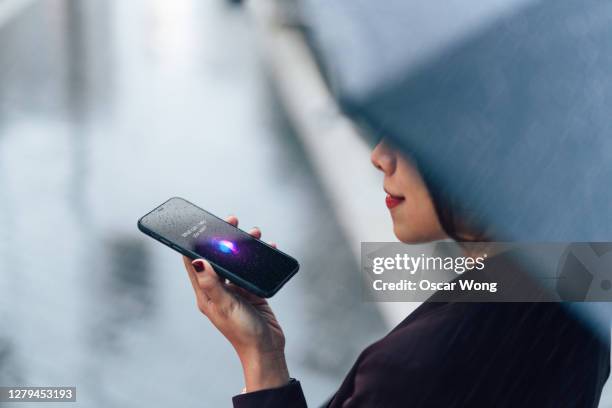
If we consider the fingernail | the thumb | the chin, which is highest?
the chin

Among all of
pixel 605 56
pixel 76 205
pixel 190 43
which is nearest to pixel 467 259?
pixel 605 56

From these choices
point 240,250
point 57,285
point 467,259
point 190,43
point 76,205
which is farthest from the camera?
point 190,43

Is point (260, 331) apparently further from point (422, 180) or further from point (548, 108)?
point (548, 108)

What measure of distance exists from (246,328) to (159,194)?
1155 mm

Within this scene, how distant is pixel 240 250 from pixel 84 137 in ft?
4.63

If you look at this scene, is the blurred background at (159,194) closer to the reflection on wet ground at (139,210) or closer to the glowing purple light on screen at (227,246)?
the reflection on wet ground at (139,210)

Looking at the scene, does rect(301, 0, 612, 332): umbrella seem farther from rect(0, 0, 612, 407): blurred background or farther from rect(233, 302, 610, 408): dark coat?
rect(0, 0, 612, 407): blurred background

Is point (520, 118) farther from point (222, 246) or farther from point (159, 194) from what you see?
point (159, 194)

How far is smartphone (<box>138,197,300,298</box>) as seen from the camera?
902 mm

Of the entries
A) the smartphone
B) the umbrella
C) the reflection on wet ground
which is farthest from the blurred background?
the umbrella

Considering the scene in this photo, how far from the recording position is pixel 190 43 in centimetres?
296

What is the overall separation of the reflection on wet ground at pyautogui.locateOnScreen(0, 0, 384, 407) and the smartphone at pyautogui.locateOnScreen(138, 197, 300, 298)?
0.55 meters

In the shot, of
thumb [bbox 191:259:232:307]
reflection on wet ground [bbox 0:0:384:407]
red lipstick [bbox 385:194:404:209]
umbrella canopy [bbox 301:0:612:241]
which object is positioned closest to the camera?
umbrella canopy [bbox 301:0:612:241]

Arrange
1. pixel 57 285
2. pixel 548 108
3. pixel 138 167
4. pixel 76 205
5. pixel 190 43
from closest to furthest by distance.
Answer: pixel 548 108 → pixel 57 285 → pixel 76 205 → pixel 138 167 → pixel 190 43
